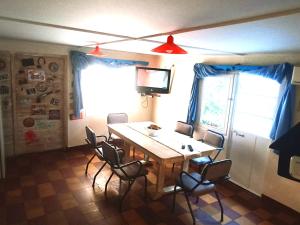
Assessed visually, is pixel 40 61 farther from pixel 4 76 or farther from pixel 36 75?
pixel 4 76

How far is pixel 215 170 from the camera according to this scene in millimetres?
2502

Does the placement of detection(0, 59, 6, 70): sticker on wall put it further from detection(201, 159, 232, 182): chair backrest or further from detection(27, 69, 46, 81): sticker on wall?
detection(201, 159, 232, 182): chair backrest

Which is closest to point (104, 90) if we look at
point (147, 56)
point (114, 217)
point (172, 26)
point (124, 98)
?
point (124, 98)

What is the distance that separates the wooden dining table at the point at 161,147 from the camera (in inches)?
110

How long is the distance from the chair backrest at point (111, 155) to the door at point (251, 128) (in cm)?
202

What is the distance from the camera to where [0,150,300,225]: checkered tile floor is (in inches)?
103

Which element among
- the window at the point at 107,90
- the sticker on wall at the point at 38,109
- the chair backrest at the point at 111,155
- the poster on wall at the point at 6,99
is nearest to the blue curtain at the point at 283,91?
the chair backrest at the point at 111,155

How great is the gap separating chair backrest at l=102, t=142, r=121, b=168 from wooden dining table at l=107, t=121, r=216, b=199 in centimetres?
42

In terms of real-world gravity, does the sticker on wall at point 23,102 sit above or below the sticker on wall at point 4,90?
below

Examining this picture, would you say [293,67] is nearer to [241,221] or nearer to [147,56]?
[241,221]

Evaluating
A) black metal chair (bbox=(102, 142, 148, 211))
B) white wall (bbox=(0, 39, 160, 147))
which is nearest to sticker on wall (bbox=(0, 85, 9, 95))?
white wall (bbox=(0, 39, 160, 147))

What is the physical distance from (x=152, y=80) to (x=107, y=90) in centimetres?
100

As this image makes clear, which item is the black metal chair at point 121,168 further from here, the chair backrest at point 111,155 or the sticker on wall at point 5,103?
the sticker on wall at point 5,103

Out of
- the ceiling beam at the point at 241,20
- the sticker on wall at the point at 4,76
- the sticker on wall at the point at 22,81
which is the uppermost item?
the ceiling beam at the point at 241,20
